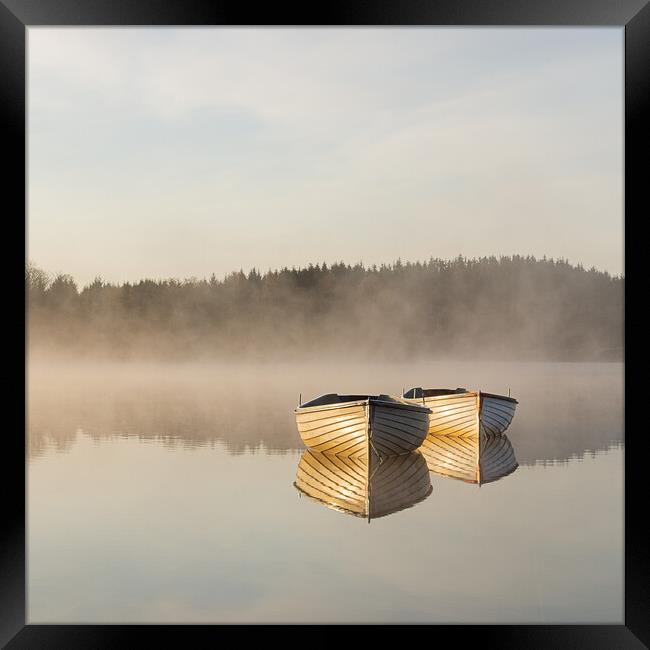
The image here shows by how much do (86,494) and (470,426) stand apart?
5976mm

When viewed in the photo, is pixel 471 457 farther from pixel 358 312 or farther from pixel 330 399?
pixel 358 312

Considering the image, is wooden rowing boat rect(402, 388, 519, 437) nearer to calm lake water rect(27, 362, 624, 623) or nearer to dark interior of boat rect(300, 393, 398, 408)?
calm lake water rect(27, 362, 624, 623)

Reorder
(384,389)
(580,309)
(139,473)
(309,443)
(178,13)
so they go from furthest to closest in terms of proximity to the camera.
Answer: (580,309) < (384,389) < (309,443) < (139,473) < (178,13)

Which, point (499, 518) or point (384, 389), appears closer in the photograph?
point (499, 518)

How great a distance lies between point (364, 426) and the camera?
30.7ft

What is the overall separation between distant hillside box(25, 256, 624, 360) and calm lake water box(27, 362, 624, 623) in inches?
1889

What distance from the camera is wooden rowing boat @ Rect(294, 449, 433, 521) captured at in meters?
7.23

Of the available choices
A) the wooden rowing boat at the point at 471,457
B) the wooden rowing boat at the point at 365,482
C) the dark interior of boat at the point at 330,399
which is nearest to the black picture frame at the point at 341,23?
the wooden rowing boat at the point at 365,482

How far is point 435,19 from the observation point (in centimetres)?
337

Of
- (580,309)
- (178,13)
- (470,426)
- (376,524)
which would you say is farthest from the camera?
(580,309)

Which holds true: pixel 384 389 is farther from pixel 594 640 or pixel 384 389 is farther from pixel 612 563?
pixel 594 640

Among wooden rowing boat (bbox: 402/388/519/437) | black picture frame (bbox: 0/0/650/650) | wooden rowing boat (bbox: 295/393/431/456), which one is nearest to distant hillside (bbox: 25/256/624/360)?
wooden rowing boat (bbox: 402/388/519/437)

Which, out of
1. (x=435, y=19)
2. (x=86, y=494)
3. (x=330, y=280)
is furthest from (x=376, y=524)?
(x=330, y=280)

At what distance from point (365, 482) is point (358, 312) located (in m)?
52.2
